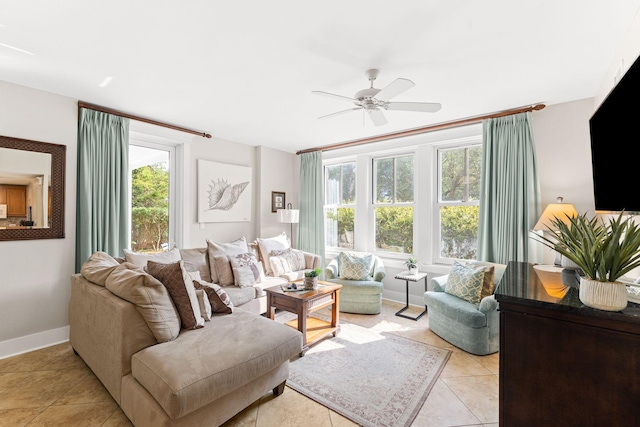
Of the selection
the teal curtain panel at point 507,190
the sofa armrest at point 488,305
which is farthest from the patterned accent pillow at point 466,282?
the teal curtain panel at point 507,190

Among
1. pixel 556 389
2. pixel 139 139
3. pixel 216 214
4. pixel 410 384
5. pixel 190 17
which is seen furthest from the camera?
pixel 216 214

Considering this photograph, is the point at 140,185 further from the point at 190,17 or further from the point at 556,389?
the point at 556,389

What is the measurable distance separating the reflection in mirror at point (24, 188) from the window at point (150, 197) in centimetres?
97

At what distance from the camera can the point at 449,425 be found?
1.85 meters

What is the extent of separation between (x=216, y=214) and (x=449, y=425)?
149 inches

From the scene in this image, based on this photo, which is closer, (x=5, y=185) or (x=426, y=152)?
(x=5, y=185)

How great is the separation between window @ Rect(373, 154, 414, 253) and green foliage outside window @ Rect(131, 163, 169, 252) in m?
3.14

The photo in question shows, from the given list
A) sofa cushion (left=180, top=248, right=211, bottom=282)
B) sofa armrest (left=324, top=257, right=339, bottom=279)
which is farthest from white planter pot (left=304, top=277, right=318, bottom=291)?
sofa cushion (left=180, top=248, right=211, bottom=282)

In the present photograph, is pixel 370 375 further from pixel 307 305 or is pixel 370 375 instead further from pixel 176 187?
pixel 176 187

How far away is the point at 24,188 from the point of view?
282cm

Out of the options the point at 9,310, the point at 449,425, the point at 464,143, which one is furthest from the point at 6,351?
the point at 464,143

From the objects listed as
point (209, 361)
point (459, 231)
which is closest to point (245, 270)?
point (209, 361)

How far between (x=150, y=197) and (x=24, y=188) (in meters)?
1.30

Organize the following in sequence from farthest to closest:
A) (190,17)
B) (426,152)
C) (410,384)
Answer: (426,152) < (410,384) < (190,17)
